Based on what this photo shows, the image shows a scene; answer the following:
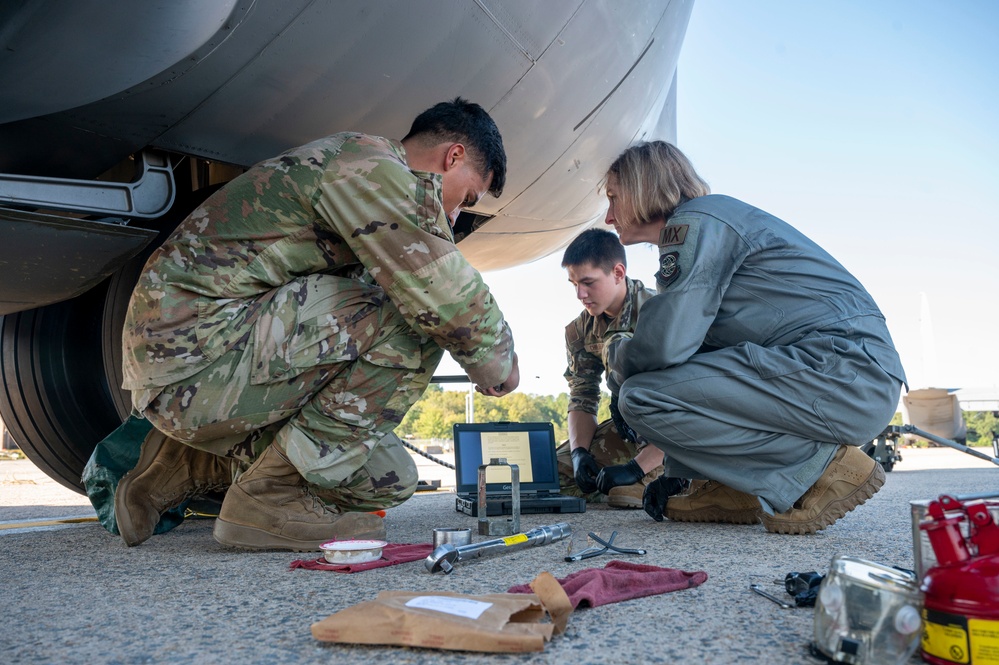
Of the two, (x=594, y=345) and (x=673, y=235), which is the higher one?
(x=673, y=235)

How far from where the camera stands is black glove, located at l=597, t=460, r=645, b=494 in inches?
97.2

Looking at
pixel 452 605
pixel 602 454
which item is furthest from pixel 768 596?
pixel 602 454

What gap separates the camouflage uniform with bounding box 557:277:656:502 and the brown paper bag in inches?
75.0

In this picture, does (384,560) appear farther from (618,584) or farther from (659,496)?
(659,496)

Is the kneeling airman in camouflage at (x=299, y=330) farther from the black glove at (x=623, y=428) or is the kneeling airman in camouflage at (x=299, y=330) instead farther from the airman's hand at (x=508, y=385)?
the black glove at (x=623, y=428)

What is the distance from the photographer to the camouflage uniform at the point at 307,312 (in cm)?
165

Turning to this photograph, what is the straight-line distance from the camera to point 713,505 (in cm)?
214

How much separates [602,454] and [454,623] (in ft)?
6.92

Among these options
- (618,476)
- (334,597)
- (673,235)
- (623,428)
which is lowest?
(334,597)

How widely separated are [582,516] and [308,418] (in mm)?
1025

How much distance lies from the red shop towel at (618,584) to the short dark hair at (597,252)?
1.75 m

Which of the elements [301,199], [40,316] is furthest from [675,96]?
[40,316]

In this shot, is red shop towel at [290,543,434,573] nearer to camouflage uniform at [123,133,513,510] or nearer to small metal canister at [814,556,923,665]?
camouflage uniform at [123,133,513,510]

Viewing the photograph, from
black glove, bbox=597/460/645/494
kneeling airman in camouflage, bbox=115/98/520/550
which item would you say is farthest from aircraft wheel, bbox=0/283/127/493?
black glove, bbox=597/460/645/494
